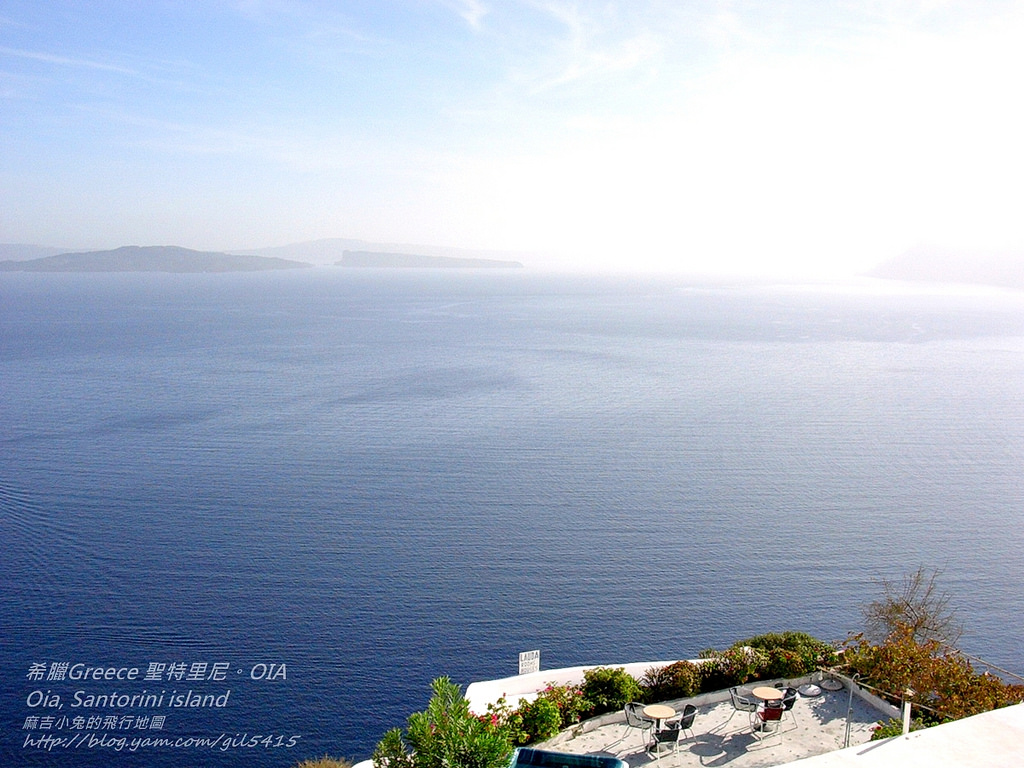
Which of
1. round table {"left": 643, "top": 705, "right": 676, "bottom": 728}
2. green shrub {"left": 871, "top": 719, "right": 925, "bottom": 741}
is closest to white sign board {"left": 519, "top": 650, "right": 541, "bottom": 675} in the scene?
round table {"left": 643, "top": 705, "right": 676, "bottom": 728}

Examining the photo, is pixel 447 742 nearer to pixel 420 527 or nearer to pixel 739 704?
pixel 739 704

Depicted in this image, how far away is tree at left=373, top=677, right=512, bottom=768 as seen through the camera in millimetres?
9172

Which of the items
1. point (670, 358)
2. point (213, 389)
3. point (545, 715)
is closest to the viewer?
point (545, 715)

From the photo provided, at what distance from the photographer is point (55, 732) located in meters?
23.0

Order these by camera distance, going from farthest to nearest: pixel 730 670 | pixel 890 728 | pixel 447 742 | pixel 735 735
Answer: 1. pixel 730 670
2. pixel 735 735
3. pixel 890 728
4. pixel 447 742

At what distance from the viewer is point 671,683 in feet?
47.9

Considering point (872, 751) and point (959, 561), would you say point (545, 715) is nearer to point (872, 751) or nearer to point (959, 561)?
point (872, 751)

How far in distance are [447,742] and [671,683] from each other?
670 cm

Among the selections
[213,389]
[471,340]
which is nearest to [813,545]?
[213,389]

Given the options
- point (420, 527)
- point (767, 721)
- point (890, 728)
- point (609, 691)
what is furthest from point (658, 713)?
point (420, 527)

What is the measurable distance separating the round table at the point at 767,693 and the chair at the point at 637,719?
191cm

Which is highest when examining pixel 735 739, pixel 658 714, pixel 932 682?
pixel 932 682

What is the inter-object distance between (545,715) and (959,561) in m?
32.0

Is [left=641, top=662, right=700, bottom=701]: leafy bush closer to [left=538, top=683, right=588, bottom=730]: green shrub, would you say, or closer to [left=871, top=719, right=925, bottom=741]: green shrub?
[left=538, top=683, right=588, bottom=730]: green shrub
